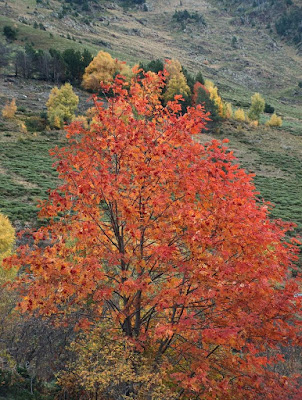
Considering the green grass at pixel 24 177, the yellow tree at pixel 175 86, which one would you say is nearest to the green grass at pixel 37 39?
the yellow tree at pixel 175 86

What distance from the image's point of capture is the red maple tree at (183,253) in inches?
254

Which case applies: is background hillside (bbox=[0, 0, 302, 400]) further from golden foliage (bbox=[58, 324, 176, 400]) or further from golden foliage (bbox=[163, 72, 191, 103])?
golden foliage (bbox=[163, 72, 191, 103])

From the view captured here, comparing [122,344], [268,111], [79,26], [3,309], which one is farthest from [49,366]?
[79,26]

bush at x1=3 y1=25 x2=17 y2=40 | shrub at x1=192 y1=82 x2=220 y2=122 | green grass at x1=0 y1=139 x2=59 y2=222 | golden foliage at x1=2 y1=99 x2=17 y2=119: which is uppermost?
bush at x1=3 y1=25 x2=17 y2=40

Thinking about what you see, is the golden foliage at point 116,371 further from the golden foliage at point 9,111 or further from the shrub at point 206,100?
the shrub at point 206,100

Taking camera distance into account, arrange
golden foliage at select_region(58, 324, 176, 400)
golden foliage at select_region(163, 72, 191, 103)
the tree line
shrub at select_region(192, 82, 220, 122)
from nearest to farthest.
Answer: golden foliage at select_region(58, 324, 176, 400), shrub at select_region(192, 82, 220, 122), golden foliage at select_region(163, 72, 191, 103), the tree line

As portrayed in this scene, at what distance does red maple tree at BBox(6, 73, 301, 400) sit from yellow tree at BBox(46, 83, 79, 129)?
168ft

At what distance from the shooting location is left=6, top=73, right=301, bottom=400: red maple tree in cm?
644

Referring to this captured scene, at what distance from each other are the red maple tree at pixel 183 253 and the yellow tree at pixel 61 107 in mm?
51281

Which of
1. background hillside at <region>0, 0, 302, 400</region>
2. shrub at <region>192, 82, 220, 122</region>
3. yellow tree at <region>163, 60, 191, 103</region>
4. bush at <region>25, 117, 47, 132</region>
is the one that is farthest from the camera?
yellow tree at <region>163, 60, 191, 103</region>

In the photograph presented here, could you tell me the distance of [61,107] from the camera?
189ft

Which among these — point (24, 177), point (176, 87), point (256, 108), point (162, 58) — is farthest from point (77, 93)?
point (162, 58)

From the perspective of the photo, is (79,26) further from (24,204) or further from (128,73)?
(24,204)

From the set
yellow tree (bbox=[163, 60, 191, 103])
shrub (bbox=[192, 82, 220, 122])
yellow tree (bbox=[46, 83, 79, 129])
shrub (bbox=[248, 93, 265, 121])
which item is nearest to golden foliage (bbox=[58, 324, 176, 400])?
yellow tree (bbox=[46, 83, 79, 129])
